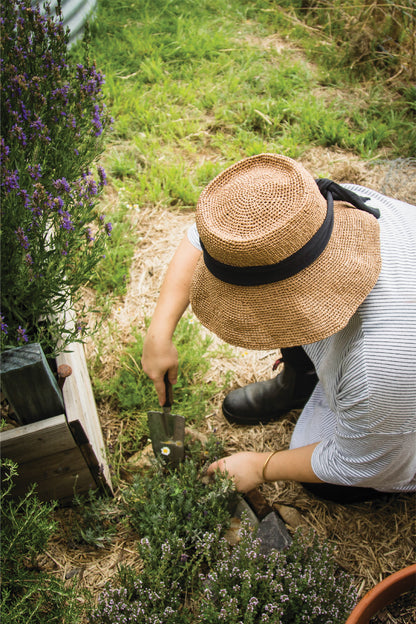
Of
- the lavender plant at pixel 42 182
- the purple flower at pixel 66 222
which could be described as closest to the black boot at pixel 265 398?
the lavender plant at pixel 42 182

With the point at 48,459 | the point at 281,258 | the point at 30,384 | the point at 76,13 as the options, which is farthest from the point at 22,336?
the point at 76,13

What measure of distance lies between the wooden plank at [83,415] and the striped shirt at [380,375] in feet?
2.74

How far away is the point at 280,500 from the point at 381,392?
0.98 m

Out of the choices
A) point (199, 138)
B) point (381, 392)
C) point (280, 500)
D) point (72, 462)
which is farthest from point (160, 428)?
point (199, 138)

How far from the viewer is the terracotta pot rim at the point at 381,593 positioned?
1345 millimetres

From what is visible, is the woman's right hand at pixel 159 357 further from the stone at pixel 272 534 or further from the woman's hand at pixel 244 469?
the stone at pixel 272 534

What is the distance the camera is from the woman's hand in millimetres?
1854

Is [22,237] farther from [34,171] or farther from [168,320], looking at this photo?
[168,320]

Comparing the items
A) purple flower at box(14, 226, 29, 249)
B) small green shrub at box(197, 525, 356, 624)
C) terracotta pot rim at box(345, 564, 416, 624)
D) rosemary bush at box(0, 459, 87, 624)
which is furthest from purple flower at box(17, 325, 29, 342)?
terracotta pot rim at box(345, 564, 416, 624)

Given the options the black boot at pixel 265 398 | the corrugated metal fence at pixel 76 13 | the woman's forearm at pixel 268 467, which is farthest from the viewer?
the corrugated metal fence at pixel 76 13

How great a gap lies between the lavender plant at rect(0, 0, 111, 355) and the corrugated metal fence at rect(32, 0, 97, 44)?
8.00ft

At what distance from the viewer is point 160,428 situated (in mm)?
1942

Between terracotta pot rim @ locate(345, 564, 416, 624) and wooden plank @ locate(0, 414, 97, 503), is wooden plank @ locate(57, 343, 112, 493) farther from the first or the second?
terracotta pot rim @ locate(345, 564, 416, 624)

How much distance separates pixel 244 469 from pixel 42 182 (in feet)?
4.60
